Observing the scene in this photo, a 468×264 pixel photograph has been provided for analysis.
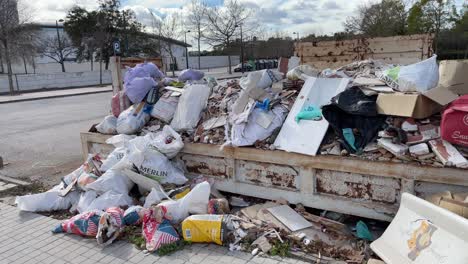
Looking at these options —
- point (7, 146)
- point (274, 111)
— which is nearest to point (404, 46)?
point (274, 111)

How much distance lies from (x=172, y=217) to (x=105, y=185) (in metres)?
0.96

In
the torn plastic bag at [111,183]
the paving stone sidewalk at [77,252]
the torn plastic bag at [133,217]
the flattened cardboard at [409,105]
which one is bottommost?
the paving stone sidewalk at [77,252]

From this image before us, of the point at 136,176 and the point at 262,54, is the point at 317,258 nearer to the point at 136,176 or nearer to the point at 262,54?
the point at 136,176

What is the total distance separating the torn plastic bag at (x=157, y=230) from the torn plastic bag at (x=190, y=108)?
1327 millimetres

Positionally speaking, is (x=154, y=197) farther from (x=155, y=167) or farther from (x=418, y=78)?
(x=418, y=78)

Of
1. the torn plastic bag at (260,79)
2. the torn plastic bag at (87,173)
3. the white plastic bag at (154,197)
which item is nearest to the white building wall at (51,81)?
the torn plastic bag at (87,173)

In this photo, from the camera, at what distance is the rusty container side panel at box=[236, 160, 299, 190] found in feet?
12.0

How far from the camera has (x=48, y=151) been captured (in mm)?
7418

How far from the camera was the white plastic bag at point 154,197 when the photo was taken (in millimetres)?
3749

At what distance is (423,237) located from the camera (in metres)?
2.52

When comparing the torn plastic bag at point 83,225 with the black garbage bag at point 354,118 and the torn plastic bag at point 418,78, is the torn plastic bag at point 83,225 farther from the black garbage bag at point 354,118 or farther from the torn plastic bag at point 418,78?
the torn plastic bag at point 418,78

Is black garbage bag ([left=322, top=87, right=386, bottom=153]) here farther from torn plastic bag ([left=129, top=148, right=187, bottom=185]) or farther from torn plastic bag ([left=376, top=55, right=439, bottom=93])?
torn plastic bag ([left=129, top=148, right=187, bottom=185])

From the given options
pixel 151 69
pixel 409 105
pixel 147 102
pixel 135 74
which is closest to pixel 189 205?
pixel 147 102

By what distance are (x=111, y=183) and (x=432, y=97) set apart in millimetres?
3273
